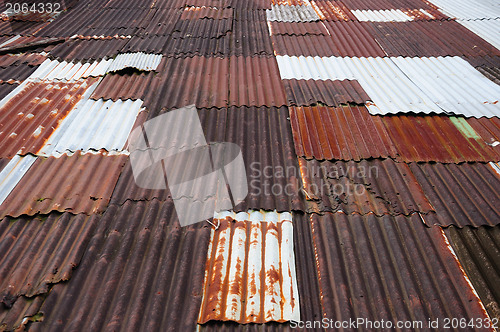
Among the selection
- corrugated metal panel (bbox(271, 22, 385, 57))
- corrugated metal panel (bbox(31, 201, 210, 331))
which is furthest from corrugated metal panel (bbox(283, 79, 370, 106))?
corrugated metal panel (bbox(31, 201, 210, 331))

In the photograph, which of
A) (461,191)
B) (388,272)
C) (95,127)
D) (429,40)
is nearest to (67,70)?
(95,127)

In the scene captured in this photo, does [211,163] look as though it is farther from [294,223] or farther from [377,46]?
[377,46]

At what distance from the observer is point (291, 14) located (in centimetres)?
652

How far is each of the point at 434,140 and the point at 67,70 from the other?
18.1 ft

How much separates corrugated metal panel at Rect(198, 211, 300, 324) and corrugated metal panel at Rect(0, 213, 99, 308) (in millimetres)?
1091

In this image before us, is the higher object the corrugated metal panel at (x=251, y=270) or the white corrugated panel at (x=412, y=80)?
the white corrugated panel at (x=412, y=80)

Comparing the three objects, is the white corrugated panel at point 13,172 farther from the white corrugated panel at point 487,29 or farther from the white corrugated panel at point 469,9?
the white corrugated panel at point 469,9

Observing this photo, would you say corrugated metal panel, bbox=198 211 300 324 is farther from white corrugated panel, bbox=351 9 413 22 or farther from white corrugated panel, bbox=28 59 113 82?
white corrugated panel, bbox=351 9 413 22

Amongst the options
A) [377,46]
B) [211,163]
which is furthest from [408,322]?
[377,46]

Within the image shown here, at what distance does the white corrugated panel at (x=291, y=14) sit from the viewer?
6.29 m

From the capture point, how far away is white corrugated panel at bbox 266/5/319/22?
20.6ft

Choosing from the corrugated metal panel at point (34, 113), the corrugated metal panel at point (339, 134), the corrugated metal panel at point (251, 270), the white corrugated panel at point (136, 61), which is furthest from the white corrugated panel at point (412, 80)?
the corrugated metal panel at point (34, 113)

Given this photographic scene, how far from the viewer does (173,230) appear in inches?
97.0

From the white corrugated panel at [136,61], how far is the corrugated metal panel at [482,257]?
14.9ft
